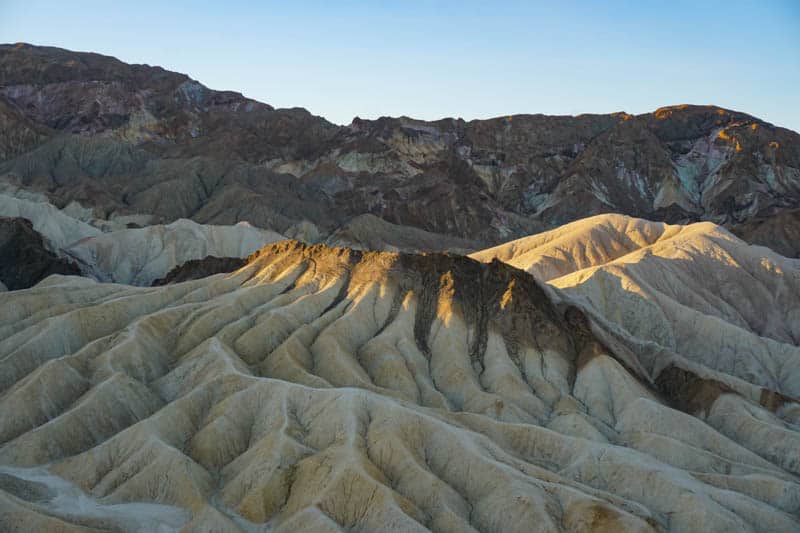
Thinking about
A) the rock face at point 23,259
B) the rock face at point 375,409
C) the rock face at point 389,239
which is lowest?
the rock face at point 389,239

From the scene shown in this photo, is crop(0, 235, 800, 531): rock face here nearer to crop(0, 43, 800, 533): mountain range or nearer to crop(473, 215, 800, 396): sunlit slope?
crop(0, 43, 800, 533): mountain range

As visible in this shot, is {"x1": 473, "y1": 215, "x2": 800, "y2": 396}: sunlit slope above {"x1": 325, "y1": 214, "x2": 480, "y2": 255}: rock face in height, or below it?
above

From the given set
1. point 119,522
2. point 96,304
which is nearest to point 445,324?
point 96,304

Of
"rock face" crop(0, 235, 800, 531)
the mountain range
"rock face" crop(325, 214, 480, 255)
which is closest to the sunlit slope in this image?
the mountain range

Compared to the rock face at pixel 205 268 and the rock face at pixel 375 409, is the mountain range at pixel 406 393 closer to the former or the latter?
the rock face at pixel 375 409

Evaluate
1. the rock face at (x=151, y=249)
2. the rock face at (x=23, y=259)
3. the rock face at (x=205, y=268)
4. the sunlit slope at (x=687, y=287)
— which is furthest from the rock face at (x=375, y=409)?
the rock face at (x=151, y=249)

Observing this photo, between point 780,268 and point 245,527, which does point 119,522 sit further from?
point 780,268

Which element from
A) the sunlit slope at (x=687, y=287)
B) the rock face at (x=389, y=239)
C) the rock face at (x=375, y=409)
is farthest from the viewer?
the rock face at (x=389, y=239)
